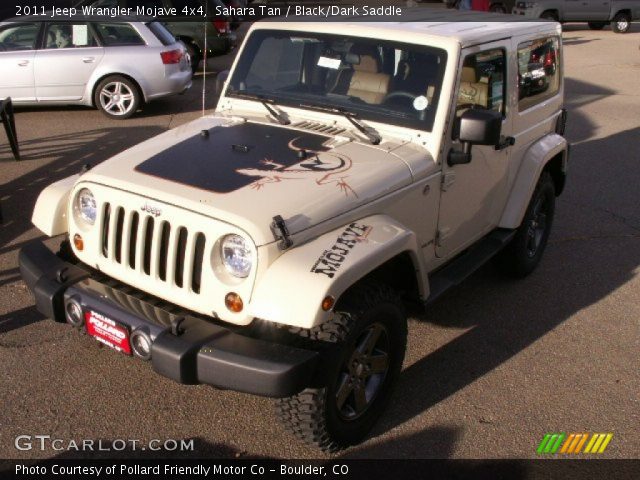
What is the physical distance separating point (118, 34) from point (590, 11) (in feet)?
60.7

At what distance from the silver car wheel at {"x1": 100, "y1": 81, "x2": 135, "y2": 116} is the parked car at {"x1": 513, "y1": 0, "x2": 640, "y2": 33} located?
55.3 ft

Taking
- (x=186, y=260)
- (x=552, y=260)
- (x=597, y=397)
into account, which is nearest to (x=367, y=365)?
(x=186, y=260)

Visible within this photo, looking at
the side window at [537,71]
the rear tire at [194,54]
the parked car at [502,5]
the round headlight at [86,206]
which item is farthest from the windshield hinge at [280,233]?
the parked car at [502,5]

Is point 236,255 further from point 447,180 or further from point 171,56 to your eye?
point 171,56

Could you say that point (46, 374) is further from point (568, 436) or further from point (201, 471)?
point (568, 436)

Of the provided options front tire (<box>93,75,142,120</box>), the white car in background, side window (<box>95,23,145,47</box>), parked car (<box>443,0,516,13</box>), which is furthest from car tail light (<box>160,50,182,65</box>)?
parked car (<box>443,0,516,13</box>)

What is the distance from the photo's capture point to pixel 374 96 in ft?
14.3

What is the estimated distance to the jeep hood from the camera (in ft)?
11.1

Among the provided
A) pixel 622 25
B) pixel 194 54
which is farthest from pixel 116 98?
pixel 622 25

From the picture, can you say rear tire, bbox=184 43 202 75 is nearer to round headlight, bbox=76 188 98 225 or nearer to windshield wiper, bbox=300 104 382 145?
windshield wiper, bbox=300 104 382 145

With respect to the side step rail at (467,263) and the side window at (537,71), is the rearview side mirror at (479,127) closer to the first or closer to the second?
the side step rail at (467,263)

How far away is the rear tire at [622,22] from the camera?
24250mm

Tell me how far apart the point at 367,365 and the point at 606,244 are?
391 centimetres

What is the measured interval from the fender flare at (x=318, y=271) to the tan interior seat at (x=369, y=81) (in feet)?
3.74
